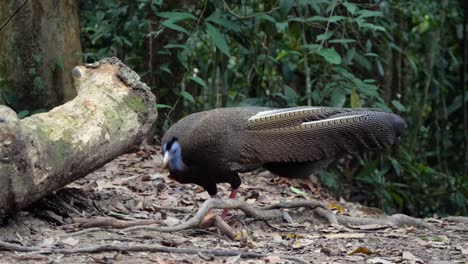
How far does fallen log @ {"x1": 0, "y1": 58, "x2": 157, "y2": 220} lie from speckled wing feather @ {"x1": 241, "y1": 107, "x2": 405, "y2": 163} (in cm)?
68

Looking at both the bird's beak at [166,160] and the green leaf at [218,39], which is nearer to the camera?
the bird's beak at [166,160]

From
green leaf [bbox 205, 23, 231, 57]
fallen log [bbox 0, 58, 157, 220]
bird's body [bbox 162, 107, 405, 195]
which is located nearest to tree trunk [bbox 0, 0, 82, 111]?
green leaf [bbox 205, 23, 231, 57]

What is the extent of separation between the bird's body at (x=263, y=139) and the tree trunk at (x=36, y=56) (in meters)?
1.68

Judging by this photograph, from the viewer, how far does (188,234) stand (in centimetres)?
399

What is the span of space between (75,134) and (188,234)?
0.77 m

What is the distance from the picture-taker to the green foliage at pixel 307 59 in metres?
6.45

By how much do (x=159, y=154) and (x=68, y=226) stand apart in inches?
99.7

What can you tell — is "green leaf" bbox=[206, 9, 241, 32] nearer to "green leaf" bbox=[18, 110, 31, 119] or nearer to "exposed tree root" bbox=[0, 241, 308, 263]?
"green leaf" bbox=[18, 110, 31, 119]

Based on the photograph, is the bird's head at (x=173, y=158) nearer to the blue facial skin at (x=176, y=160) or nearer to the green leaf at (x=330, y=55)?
the blue facial skin at (x=176, y=160)

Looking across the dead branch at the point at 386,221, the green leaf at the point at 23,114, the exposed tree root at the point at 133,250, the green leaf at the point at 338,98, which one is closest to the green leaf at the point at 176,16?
the green leaf at the point at 23,114

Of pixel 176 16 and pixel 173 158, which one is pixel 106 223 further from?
pixel 176 16

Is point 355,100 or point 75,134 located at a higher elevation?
point 75,134

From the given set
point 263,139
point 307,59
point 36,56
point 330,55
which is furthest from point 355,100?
point 36,56

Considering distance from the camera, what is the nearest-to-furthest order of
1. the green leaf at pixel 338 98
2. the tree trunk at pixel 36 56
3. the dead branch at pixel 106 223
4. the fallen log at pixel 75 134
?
1. the fallen log at pixel 75 134
2. the dead branch at pixel 106 223
3. the tree trunk at pixel 36 56
4. the green leaf at pixel 338 98
